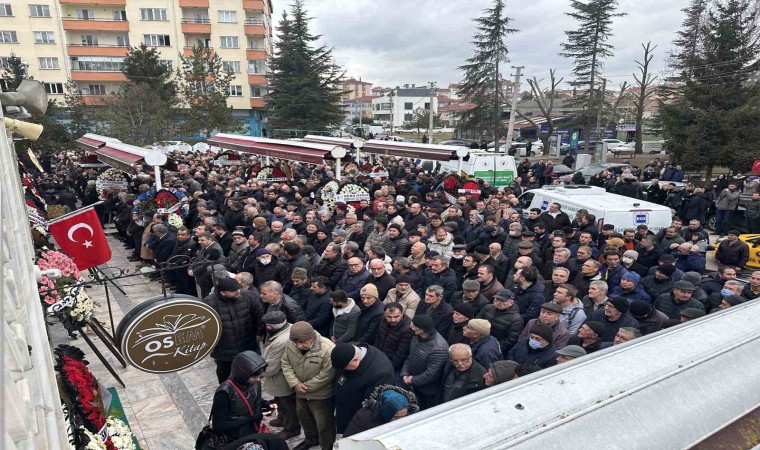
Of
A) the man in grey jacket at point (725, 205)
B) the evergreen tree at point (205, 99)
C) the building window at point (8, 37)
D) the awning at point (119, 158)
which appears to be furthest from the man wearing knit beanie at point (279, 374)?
the building window at point (8, 37)

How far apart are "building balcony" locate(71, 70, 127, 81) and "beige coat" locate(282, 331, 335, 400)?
2036 inches

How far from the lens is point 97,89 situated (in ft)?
164

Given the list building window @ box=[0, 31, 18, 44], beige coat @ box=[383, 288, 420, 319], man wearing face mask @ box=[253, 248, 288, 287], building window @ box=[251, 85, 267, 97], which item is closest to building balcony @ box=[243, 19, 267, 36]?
building window @ box=[251, 85, 267, 97]

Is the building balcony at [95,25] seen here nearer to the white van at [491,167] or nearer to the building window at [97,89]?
the building window at [97,89]

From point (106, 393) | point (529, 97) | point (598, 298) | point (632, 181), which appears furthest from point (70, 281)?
point (529, 97)

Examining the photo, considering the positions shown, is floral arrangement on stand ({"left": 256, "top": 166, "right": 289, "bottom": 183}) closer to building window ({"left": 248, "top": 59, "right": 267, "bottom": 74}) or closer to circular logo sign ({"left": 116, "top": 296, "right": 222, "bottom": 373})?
circular logo sign ({"left": 116, "top": 296, "right": 222, "bottom": 373})

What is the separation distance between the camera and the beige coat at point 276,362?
16.8 feet

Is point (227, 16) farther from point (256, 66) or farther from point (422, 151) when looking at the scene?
point (422, 151)

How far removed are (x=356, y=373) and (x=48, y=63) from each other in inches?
2216

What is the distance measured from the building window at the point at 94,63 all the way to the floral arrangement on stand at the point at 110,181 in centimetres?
3872

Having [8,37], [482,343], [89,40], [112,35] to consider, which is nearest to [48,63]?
[8,37]

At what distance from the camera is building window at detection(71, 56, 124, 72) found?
158 feet

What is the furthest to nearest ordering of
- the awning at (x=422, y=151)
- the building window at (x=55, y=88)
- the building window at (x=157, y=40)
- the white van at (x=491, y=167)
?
the building window at (x=157, y=40) < the building window at (x=55, y=88) < the white van at (x=491, y=167) < the awning at (x=422, y=151)

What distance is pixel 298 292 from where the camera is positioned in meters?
6.75
